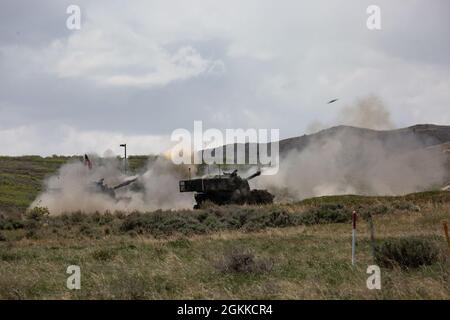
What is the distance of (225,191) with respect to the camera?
4850cm

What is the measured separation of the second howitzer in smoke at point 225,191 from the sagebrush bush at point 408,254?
34.4 m

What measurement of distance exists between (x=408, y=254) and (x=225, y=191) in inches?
1394

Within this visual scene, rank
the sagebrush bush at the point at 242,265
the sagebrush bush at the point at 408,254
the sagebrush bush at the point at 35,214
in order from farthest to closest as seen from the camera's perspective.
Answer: the sagebrush bush at the point at 35,214 < the sagebrush bush at the point at 408,254 < the sagebrush bush at the point at 242,265

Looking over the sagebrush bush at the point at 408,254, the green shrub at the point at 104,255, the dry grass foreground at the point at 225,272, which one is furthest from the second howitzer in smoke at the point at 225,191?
the sagebrush bush at the point at 408,254

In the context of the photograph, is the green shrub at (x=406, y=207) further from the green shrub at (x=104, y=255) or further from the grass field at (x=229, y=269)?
the green shrub at (x=104, y=255)

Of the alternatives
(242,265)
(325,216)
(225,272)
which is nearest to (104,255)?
(225,272)

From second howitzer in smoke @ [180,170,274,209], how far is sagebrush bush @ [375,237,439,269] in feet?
113

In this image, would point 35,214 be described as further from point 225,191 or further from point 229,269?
point 229,269

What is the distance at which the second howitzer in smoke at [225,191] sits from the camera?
159ft

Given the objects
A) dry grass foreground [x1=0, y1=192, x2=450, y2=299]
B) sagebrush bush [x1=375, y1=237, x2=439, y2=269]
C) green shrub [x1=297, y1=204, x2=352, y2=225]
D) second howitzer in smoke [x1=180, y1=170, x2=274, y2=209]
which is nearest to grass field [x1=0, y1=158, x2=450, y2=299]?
dry grass foreground [x1=0, y1=192, x2=450, y2=299]

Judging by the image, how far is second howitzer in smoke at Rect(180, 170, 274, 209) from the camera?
4831 centimetres
